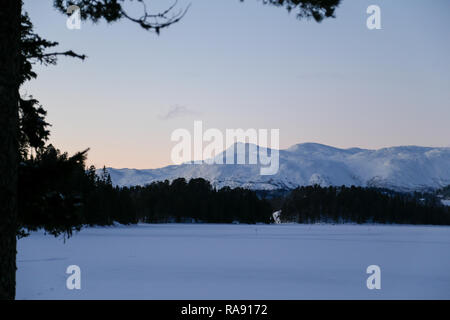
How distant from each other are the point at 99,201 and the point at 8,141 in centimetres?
8565

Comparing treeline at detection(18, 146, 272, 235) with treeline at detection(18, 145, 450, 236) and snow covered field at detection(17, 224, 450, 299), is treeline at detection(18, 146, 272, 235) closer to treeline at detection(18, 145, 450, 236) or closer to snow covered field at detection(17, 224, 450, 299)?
treeline at detection(18, 145, 450, 236)

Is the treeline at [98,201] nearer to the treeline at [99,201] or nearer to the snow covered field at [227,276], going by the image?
the treeline at [99,201]

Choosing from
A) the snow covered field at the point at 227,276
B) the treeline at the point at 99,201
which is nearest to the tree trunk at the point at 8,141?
Result: the treeline at the point at 99,201

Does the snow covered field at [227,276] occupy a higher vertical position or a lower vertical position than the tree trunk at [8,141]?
lower

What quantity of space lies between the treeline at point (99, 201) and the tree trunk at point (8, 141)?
7.86ft

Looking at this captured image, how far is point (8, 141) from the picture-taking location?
25.6ft

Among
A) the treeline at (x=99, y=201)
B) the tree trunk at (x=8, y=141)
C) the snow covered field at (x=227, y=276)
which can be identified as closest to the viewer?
the tree trunk at (x=8, y=141)

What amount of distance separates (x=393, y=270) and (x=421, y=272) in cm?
112

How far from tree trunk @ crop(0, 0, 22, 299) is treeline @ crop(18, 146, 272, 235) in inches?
94.3

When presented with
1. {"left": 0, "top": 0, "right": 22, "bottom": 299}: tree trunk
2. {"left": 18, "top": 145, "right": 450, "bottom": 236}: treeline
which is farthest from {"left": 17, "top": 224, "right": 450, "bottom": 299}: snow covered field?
{"left": 0, "top": 0, "right": 22, "bottom": 299}: tree trunk

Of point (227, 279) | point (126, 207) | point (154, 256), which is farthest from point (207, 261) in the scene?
point (126, 207)

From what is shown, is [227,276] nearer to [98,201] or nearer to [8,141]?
[8,141]

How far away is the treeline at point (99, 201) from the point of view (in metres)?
10.6

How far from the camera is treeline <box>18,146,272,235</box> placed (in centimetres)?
1059
